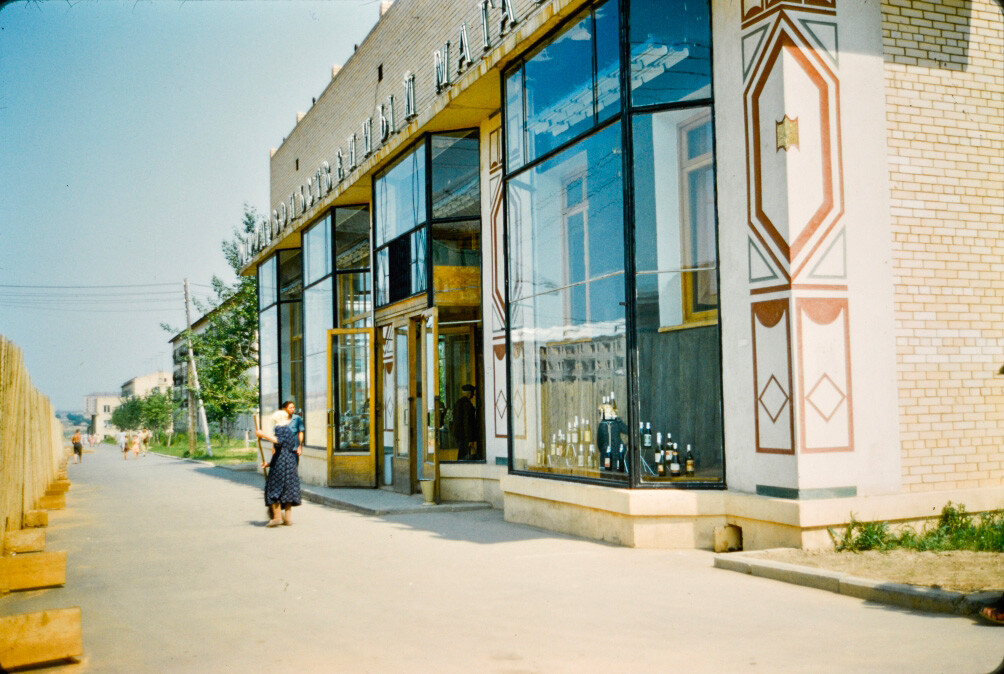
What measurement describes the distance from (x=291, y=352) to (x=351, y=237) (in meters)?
5.29

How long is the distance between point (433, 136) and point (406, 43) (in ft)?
9.23

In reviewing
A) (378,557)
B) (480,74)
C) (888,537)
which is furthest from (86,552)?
(888,537)

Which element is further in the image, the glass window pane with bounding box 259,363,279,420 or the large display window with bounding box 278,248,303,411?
the glass window pane with bounding box 259,363,279,420

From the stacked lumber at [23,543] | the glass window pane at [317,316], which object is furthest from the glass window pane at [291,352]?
the stacked lumber at [23,543]

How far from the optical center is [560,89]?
11.7m

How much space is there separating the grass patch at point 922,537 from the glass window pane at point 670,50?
15.0ft

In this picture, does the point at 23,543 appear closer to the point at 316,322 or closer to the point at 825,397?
the point at 825,397

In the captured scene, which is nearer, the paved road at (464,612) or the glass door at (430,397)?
the paved road at (464,612)

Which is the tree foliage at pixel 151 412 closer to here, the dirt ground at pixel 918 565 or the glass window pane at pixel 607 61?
the glass window pane at pixel 607 61

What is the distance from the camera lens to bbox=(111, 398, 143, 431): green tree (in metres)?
101

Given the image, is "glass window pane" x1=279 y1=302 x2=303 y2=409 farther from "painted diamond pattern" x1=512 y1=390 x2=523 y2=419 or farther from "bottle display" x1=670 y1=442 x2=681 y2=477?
"bottle display" x1=670 y1=442 x2=681 y2=477

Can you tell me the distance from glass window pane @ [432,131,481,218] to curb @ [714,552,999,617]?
8.32 meters

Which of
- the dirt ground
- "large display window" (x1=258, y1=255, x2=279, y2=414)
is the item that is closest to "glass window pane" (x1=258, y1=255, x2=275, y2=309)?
"large display window" (x1=258, y1=255, x2=279, y2=414)

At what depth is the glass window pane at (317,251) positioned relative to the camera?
21.0 meters
